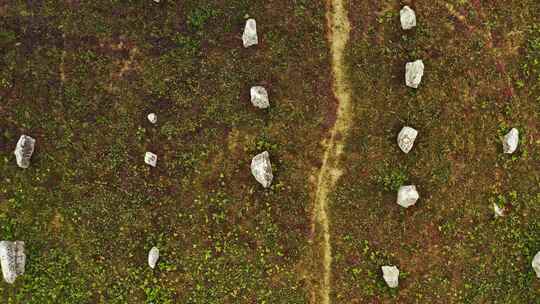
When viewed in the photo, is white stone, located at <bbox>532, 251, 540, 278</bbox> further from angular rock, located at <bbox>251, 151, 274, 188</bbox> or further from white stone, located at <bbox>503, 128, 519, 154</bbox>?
angular rock, located at <bbox>251, 151, 274, 188</bbox>

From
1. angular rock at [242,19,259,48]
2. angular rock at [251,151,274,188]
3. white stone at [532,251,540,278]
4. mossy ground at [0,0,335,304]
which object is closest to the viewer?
angular rock at [251,151,274,188]

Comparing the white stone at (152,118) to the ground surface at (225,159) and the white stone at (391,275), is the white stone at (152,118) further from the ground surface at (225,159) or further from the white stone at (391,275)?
the white stone at (391,275)

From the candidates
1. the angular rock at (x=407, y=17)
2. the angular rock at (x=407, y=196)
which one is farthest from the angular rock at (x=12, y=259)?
the angular rock at (x=407, y=17)

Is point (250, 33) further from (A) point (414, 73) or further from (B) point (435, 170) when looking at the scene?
(B) point (435, 170)

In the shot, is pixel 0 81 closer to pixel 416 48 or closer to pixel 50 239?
pixel 50 239

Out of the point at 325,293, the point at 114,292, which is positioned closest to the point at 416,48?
the point at 325,293

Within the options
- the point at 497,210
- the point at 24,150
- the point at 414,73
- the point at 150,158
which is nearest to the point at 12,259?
the point at 24,150

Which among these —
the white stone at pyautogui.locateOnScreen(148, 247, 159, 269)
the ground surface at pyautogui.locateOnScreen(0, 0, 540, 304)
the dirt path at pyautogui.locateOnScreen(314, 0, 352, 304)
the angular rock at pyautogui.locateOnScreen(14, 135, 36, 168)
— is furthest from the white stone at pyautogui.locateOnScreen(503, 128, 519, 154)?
the angular rock at pyautogui.locateOnScreen(14, 135, 36, 168)
